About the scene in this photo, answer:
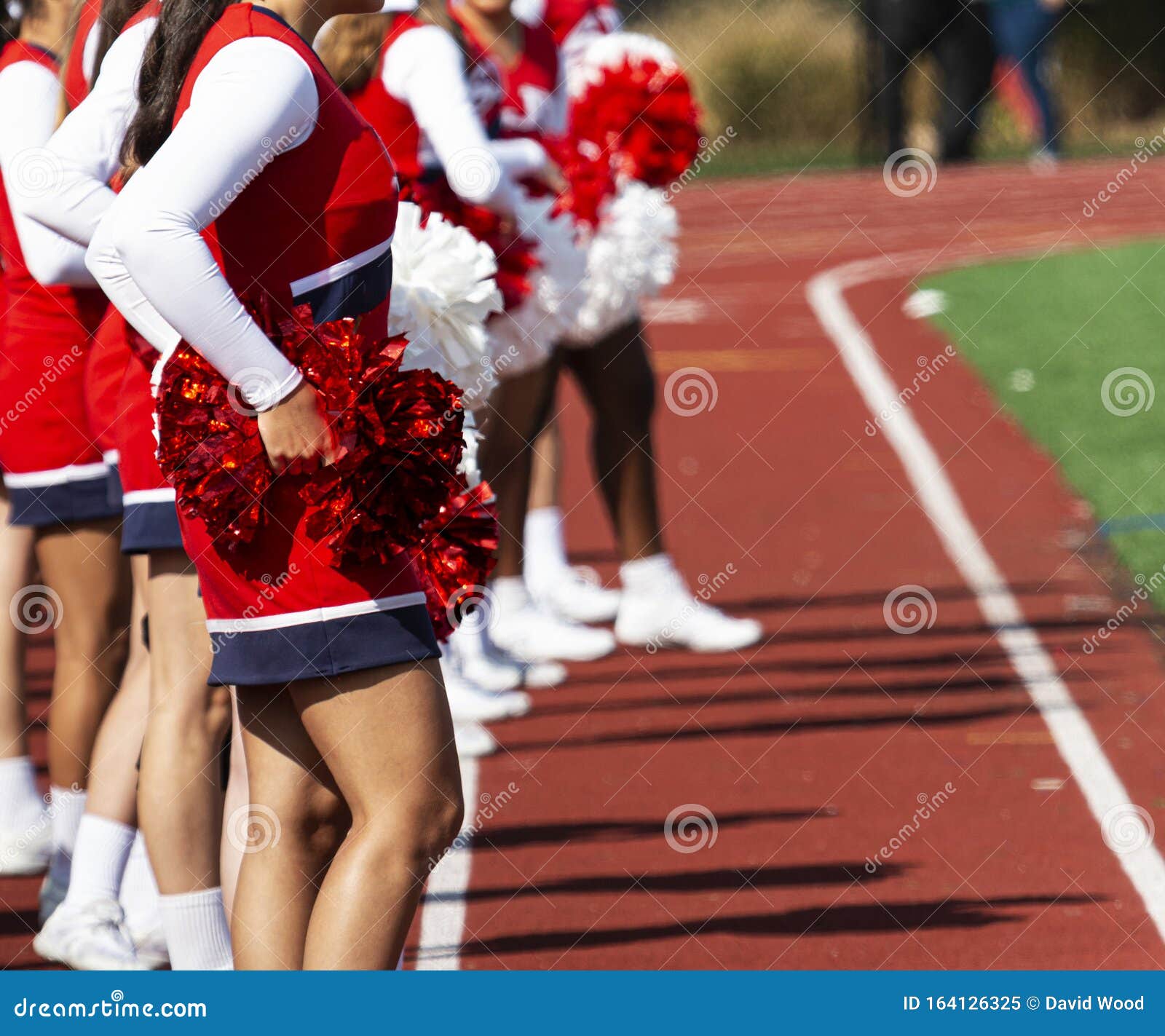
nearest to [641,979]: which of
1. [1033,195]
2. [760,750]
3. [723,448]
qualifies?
[760,750]

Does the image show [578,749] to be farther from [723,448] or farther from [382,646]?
[723,448]

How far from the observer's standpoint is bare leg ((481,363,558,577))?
240 inches

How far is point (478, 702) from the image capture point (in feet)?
20.4

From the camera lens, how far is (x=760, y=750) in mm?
5871

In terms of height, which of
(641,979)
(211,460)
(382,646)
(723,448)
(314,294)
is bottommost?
(641,979)

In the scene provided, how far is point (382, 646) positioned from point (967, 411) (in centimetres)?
878

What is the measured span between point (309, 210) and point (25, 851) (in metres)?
2.65

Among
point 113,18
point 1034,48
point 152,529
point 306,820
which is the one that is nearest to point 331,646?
point 306,820

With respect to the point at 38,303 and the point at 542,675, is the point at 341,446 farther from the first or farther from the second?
the point at 542,675

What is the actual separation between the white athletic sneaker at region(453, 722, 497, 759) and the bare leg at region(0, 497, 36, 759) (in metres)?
1.23

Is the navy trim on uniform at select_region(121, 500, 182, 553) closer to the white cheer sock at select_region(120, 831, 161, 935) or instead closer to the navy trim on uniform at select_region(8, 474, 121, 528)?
the navy trim on uniform at select_region(8, 474, 121, 528)

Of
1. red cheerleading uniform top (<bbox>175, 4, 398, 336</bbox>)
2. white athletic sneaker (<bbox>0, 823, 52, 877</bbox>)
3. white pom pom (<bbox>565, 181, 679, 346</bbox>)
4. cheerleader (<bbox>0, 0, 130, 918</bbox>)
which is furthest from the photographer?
white pom pom (<bbox>565, 181, 679, 346</bbox>)

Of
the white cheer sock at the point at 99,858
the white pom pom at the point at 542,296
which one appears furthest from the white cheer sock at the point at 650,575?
the white cheer sock at the point at 99,858

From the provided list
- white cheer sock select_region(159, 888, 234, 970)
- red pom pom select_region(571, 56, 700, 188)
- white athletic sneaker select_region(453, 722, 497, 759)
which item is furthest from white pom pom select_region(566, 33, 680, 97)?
white cheer sock select_region(159, 888, 234, 970)
